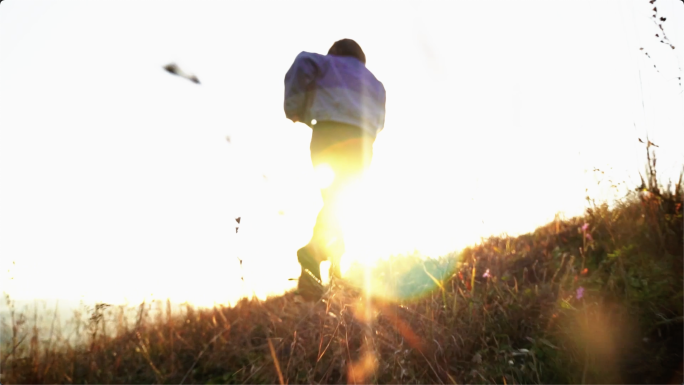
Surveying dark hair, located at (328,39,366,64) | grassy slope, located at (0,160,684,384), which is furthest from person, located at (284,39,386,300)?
grassy slope, located at (0,160,684,384)

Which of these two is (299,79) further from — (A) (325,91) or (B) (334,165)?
(B) (334,165)

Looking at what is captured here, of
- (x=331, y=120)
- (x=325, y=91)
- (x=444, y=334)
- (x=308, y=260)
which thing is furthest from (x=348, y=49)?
(x=444, y=334)

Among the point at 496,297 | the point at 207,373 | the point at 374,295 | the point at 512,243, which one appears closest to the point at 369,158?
the point at 512,243

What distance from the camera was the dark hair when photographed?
4656 mm

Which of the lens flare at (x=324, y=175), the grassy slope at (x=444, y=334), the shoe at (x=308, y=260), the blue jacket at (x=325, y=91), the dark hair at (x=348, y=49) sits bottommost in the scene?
the grassy slope at (x=444, y=334)

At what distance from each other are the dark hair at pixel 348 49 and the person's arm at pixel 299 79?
51cm

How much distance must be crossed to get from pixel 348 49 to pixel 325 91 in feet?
2.36

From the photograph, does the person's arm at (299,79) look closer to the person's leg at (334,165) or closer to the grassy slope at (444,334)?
the person's leg at (334,165)

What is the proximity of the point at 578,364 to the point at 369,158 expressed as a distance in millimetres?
2726

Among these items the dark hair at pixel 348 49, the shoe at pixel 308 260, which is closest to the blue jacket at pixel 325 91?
the dark hair at pixel 348 49

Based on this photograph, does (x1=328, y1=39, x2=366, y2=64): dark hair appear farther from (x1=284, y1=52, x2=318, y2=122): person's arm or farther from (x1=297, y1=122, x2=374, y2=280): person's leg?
(x1=297, y1=122, x2=374, y2=280): person's leg

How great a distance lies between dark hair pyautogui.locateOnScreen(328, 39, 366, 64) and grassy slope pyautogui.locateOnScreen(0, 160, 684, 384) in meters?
2.47

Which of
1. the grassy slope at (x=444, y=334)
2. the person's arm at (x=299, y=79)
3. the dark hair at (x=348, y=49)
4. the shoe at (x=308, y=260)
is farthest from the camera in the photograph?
the dark hair at (x=348, y=49)

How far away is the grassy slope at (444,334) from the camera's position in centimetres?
220
